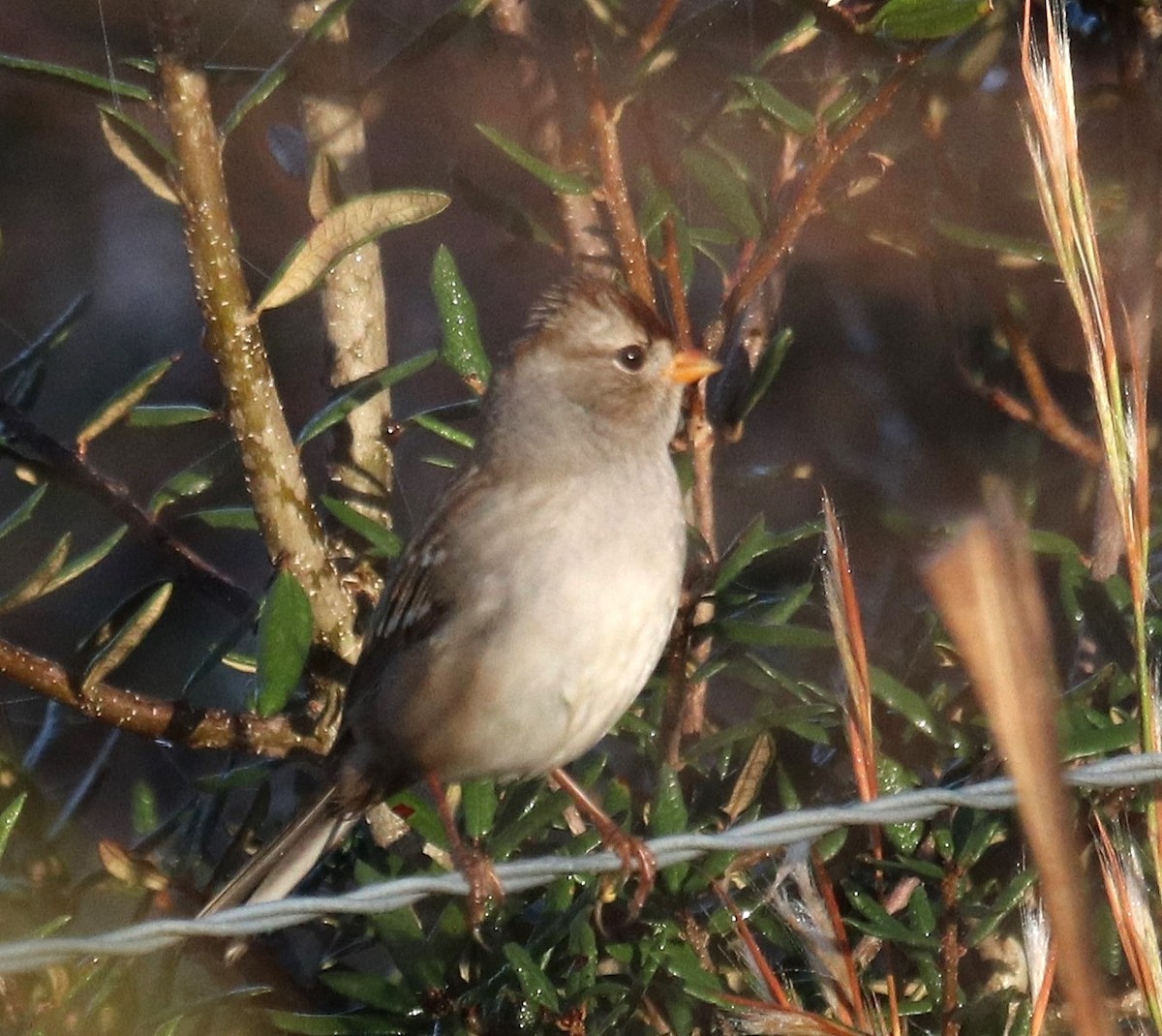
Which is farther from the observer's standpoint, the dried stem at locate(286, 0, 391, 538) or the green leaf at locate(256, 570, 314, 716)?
the dried stem at locate(286, 0, 391, 538)

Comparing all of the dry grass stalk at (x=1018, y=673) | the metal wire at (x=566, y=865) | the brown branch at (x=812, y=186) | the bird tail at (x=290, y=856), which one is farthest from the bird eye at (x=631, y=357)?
the dry grass stalk at (x=1018, y=673)

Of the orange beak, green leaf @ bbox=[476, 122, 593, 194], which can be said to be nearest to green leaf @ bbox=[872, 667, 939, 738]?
the orange beak

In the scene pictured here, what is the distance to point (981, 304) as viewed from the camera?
3.24 meters

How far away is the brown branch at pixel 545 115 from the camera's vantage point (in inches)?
117

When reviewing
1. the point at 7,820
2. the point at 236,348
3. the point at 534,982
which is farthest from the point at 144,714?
the point at 534,982

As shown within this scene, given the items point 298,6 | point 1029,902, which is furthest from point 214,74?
point 1029,902

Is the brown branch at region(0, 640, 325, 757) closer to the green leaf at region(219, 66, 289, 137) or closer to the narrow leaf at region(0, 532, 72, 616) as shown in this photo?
the narrow leaf at region(0, 532, 72, 616)

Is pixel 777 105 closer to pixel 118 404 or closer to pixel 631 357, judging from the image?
pixel 631 357

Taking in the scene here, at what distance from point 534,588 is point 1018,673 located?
167cm

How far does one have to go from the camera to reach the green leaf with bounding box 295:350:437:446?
2844 millimetres

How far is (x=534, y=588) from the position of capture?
2.74m

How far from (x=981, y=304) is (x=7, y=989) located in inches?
86.4

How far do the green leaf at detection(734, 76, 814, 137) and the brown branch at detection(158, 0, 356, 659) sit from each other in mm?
864

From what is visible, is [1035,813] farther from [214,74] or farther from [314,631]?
[214,74]
